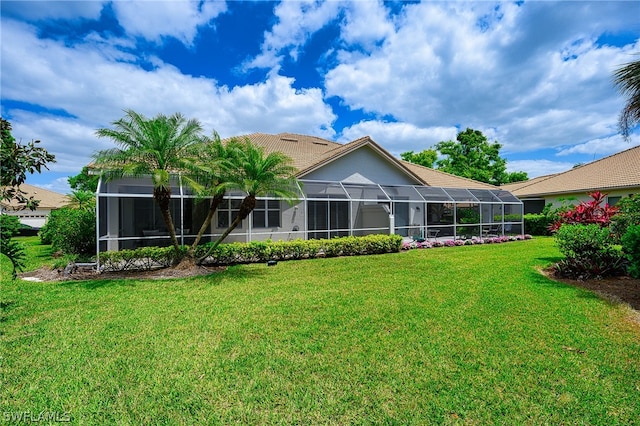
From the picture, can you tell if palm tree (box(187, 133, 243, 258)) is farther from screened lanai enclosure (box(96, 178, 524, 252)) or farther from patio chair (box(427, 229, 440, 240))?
patio chair (box(427, 229, 440, 240))

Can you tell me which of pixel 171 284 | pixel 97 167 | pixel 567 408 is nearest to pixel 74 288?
pixel 171 284

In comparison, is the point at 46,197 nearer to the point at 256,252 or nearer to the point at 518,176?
the point at 256,252

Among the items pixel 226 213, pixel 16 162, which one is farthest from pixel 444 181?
pixel 16 162

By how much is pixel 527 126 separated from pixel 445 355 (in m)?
38.3

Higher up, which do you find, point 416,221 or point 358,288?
point 416,221

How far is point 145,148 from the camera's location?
10.1 metres

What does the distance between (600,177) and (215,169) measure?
30686 millimetres

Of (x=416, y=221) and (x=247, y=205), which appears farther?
(x=416, y=221)

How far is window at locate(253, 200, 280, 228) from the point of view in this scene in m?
16.0

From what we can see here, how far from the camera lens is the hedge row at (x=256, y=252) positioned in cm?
1109

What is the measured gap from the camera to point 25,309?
22.1ft

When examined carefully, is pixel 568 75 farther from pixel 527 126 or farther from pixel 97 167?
pixel 527 126

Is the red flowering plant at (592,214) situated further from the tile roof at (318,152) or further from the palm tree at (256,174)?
the palm tree at (256,174)

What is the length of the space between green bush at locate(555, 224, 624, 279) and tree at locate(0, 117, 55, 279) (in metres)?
13.6
